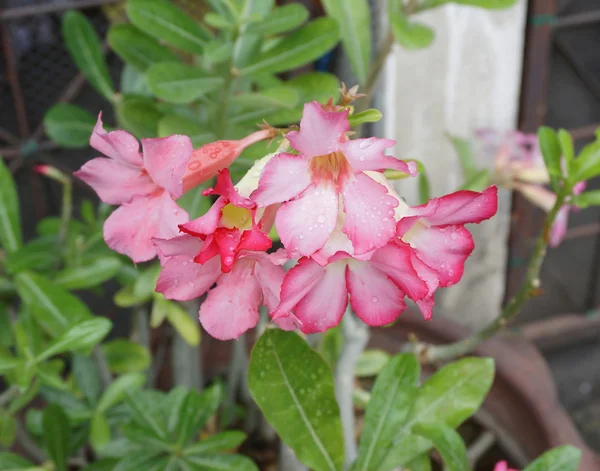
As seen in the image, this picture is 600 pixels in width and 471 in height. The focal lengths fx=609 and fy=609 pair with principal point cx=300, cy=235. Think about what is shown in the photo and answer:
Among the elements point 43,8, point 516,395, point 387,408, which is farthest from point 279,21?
point 43,8

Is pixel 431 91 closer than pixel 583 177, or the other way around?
pixel 583 177

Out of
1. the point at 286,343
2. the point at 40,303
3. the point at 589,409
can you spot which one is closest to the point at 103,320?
the point at 40,303

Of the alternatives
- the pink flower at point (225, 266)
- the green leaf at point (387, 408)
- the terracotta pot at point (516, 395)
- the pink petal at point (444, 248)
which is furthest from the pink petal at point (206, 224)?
the terracotta pot at point (516, 395)

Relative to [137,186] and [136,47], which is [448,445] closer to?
[137,186]

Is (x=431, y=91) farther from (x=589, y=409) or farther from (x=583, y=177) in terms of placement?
(x=589, y=409)

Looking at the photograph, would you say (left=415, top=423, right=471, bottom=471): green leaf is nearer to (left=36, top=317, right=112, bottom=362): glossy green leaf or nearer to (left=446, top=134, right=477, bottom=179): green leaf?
(left=36, top=317, right=112, bottom=362): glossy green leaf

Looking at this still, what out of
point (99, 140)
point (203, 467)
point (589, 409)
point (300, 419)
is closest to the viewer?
point (99, 140)

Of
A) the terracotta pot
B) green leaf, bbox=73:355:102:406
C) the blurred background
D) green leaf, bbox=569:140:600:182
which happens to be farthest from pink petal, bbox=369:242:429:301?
the blurred background
